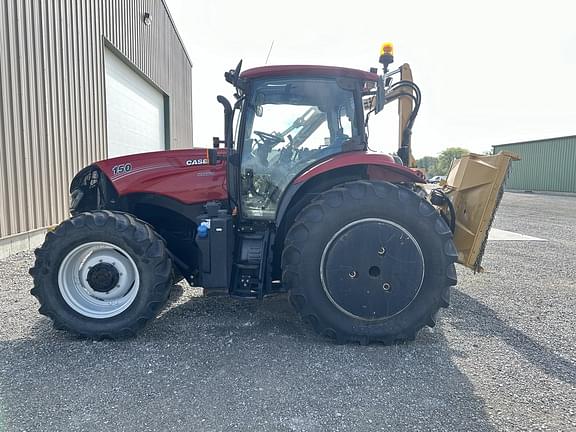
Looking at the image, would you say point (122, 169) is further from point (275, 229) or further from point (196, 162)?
point (275, 229)

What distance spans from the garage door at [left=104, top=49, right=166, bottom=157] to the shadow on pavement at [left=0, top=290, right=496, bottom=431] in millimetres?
7593

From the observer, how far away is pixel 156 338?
3.25m

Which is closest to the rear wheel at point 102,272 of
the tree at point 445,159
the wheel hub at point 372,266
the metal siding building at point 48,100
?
the wheel hub at point 372,266

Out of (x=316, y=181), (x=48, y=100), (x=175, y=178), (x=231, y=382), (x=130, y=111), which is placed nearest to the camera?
(x=231, y=382)

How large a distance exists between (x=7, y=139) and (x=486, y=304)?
280 inches

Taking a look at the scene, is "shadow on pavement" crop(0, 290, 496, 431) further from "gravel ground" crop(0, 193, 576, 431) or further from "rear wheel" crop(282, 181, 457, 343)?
"rear wheel" crop(282, 181, 457, 343)

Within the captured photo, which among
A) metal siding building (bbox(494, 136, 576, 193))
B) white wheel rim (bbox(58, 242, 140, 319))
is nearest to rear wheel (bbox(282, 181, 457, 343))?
white wheel rim (bbox(58, 242, 140, 319))

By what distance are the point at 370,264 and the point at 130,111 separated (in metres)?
10.2

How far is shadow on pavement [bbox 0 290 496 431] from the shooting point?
225cm

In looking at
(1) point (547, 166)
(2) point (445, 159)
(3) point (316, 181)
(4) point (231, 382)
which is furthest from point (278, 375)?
(2) point (445, 159)

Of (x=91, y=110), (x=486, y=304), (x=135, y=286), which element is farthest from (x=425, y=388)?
(x=91, y=110)

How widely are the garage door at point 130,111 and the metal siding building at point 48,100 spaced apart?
0.43 metres

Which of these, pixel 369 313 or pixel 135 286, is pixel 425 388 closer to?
pixel 369 313

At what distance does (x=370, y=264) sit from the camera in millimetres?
3160
